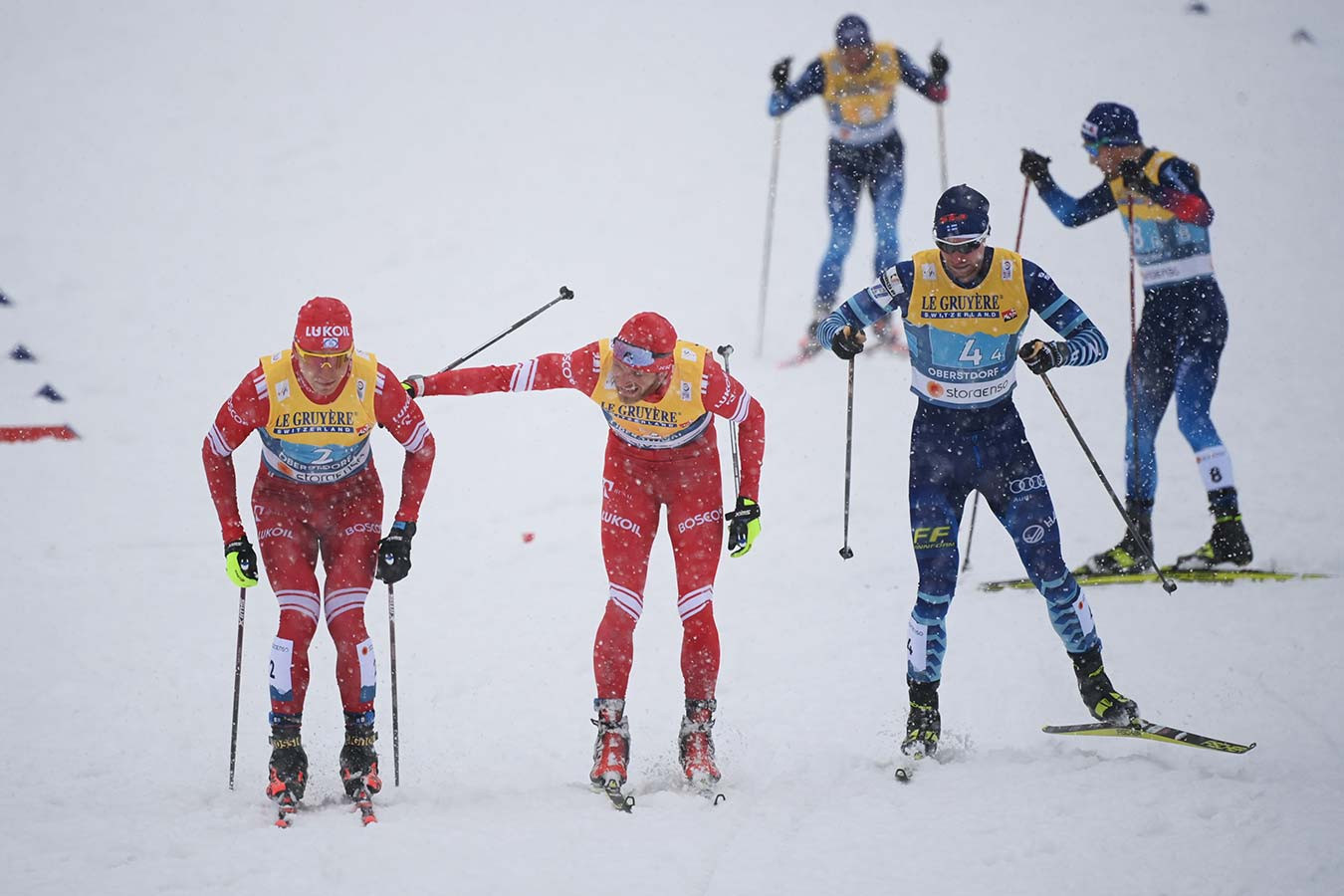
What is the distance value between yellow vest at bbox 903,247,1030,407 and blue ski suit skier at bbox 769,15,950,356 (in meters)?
5.46

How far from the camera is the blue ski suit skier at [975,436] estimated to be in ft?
19.7

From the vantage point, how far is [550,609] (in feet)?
27.9

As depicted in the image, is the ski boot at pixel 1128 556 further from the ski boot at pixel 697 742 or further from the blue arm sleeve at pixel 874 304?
the ski boot at pixel 697 742

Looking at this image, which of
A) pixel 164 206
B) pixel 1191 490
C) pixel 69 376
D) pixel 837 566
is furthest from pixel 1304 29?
pixel 69 376

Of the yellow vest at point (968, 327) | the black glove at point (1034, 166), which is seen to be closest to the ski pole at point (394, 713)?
the yellow vest at point (968, 327)

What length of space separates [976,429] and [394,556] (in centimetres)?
287

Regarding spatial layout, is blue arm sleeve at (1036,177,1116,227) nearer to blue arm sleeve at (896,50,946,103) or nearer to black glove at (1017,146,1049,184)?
black glove at (1017,146,1049,184)

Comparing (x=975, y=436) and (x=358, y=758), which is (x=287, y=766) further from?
(x=975, y=436)

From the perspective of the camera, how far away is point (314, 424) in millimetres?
5793

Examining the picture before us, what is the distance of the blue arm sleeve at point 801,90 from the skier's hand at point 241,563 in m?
7.64

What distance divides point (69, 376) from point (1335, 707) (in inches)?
437

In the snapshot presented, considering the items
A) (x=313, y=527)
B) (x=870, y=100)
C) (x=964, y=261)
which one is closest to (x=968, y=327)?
(x=964, y=261)

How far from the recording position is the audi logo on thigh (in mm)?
6043

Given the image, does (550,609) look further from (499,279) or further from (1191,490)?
(499,279)
